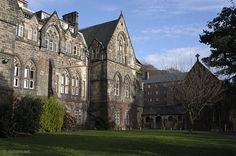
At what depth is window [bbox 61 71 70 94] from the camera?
135 feet

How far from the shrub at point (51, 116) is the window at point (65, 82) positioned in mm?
6597

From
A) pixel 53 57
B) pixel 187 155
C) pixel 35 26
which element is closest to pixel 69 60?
pixel 53 57

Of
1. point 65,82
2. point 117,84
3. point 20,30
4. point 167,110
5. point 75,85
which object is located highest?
point 20,30

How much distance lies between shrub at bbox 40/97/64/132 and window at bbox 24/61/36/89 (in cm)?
328

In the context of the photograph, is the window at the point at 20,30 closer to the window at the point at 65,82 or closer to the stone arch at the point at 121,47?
the window at the point at 65,82

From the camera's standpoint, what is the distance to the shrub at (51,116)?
108 ft

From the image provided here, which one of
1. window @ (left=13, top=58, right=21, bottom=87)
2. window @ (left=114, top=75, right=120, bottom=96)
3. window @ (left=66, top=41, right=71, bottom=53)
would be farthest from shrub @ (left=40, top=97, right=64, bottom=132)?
window @ (left=114, top=75, right=120, bottom=96)

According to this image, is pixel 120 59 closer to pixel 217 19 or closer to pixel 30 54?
pixel 30 54

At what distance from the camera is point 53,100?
34.3 m

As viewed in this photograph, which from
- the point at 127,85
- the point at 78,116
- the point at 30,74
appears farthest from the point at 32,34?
the point at 127,85

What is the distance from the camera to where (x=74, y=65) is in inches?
1700

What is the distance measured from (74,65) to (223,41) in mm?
26865

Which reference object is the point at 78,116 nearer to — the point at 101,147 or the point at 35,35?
the point at 35,35

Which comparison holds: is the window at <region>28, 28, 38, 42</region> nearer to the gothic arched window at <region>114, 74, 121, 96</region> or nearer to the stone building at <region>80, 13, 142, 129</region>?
the stone building at <region>80, 13, 142, 129</region>
